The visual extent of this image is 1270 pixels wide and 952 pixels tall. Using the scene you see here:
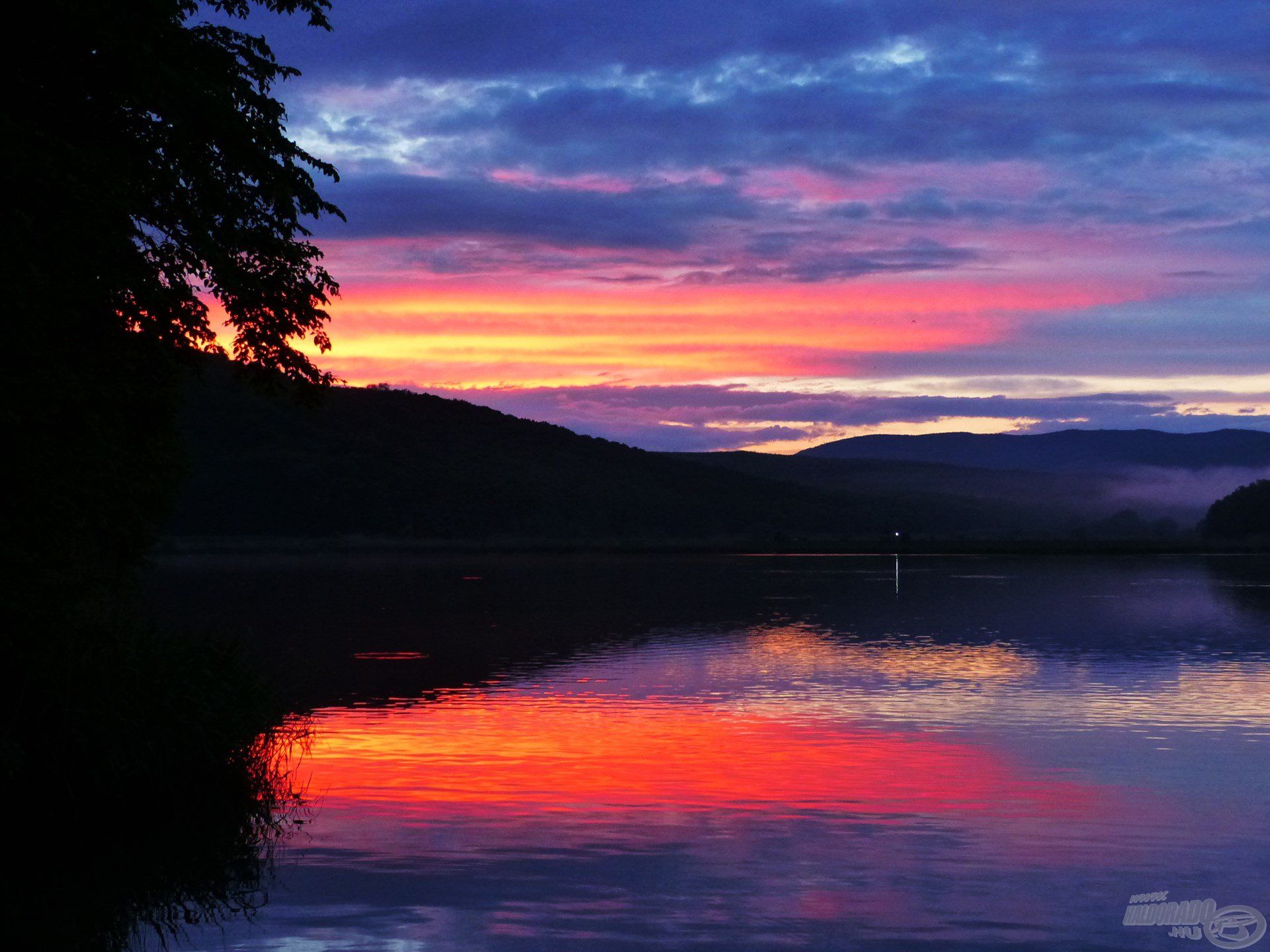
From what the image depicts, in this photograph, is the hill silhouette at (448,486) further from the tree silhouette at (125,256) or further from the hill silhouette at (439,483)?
the tree silhouette at (125,256)

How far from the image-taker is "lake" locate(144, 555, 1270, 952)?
481 inches

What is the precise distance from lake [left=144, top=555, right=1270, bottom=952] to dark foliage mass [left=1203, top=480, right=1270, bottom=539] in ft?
403

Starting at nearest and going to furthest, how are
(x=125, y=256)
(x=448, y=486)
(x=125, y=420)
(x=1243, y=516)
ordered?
(x=125, y=256) → (x=125, y=420) → (x=1243, y=516) → (x=448, y=486)

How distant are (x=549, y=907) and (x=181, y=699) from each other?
5.91 m

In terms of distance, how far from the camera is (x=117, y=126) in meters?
17.6

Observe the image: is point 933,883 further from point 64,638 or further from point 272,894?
point 64,638

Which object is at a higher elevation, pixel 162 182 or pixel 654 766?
pixel 162 182

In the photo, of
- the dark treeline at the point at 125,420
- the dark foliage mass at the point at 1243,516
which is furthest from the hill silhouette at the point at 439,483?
the dark treeline at the point at 125,420

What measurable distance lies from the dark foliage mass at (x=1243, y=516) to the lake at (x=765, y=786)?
12292cm

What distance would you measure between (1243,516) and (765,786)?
15766cm

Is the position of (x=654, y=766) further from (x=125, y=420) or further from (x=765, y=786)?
(x=125, y=420)

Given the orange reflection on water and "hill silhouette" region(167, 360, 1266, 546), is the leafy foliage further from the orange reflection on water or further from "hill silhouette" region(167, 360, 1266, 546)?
"hill silhouette" region(167, 360, 1266, 546)

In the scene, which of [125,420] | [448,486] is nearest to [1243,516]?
[448,486]

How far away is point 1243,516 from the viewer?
164 metres
